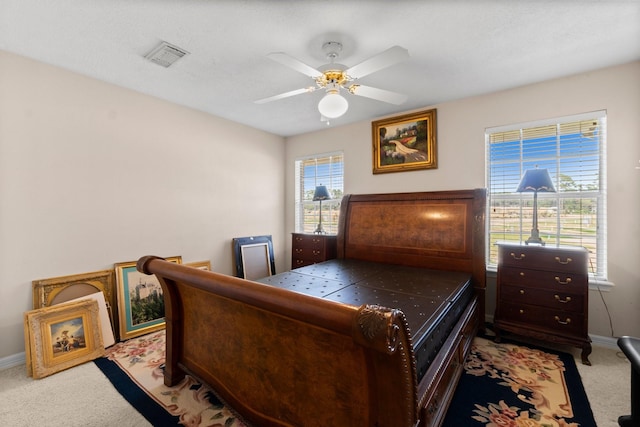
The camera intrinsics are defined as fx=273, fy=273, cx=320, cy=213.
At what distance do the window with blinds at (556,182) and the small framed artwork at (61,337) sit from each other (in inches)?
169

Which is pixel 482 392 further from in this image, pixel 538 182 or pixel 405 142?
pixel 405 142

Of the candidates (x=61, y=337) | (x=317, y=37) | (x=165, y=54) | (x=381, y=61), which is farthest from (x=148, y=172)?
(x=381, y=61)

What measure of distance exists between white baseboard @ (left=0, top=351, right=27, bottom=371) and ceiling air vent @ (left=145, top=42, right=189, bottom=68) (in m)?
2.89

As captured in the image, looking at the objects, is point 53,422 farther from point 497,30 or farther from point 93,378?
point 497,30

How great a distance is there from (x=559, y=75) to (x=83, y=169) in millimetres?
4954

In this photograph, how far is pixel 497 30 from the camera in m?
2.05

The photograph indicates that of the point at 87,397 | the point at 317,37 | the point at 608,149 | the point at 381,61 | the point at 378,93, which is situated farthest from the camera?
the point at 608,149

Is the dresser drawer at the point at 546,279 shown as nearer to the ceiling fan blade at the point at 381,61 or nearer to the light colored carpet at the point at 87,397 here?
the light colored carpet at the point at 87,397

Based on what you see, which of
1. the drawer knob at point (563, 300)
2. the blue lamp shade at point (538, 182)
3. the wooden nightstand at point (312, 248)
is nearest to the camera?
the drawer knob at point (563, 300)

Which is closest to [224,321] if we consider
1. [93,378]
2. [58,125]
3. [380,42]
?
[93,378]

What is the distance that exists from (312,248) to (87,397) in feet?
8.95

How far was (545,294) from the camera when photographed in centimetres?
255

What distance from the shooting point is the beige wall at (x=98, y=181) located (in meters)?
2.41

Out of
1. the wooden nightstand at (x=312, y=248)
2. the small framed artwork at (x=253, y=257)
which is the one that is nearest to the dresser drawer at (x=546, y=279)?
the wooden nightstand at (x=312, y=248)
